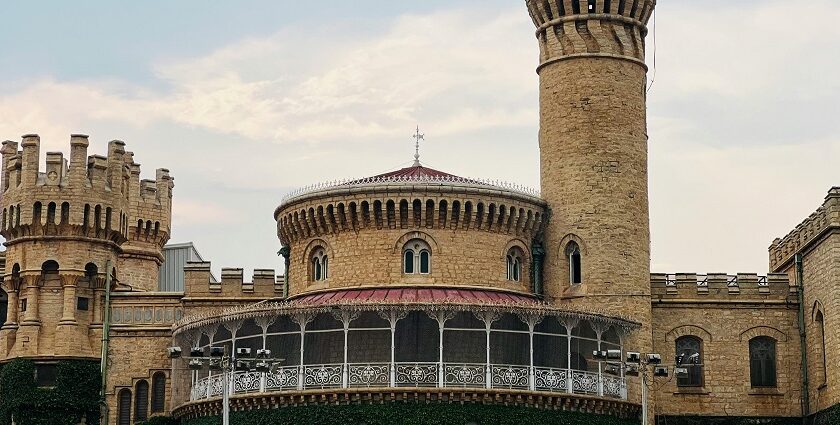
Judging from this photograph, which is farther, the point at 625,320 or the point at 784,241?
the point at 784,241

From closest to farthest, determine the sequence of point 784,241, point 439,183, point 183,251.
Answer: point 439,183
point 784,241
point 183,251

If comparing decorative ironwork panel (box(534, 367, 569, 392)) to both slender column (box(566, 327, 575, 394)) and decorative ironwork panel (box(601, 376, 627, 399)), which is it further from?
decorative ironwork panel (box(601, 376, 627, 399))

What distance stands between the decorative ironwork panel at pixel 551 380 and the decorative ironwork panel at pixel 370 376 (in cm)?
522

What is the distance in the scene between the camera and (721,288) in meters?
64.4

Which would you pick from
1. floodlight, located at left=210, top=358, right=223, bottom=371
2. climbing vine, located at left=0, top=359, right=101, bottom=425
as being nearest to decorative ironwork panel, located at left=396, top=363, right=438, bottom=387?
floodlight, located at left=210, top=358, right=223, bottom=371

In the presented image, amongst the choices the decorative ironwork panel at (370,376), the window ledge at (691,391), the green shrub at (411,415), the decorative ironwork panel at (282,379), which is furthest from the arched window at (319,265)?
the window ledge at (691,391)

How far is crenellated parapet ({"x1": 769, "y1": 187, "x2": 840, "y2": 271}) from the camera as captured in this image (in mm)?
58562

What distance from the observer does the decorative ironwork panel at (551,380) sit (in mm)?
56875

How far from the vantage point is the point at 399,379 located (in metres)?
56.1

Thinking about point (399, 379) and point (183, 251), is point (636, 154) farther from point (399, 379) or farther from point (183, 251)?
point (183, 251)

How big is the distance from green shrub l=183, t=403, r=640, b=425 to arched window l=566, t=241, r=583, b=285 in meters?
6.74

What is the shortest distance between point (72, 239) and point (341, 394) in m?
14.4

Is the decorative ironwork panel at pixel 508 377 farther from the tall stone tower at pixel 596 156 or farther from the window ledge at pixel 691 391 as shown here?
A: the window ledge at pixel 691 391

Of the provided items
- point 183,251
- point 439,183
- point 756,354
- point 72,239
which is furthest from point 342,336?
point 183,251
